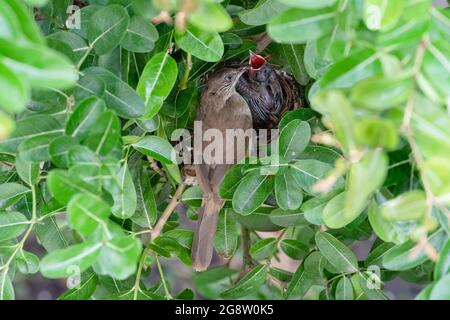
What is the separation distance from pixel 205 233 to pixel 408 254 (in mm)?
537

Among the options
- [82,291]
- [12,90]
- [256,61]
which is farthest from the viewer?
[256,61]

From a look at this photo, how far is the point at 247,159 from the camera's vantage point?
1.21 meters

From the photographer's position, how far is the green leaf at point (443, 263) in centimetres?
84

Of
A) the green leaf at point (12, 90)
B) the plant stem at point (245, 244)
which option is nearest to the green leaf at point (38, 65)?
the green leaf at point (12, 90)

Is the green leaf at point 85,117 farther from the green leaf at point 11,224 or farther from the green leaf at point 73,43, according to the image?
the green leaf at point 11,224

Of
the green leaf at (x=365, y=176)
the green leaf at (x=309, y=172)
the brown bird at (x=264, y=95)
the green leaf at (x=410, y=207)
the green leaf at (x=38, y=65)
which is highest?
the green leaf at (x=38, y=65)

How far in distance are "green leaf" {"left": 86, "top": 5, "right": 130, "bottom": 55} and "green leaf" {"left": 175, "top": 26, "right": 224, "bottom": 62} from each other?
0.29 ft

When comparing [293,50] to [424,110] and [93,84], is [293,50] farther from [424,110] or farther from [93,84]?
[424,110]

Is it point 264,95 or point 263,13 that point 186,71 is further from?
Result: point 264,95

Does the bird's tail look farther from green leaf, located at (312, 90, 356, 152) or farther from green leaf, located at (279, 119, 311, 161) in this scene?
green leaf, located at (312, 90, 356, 152)

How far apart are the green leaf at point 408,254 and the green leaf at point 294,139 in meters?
0.25

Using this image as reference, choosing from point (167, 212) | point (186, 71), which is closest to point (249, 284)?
point (167, 212)

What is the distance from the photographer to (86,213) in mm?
798
